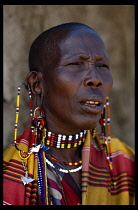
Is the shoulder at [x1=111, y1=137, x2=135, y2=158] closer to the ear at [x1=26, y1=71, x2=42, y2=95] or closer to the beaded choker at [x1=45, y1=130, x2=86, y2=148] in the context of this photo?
the beaded choker at [x1=45, y1=130, x2=86, y2=148]

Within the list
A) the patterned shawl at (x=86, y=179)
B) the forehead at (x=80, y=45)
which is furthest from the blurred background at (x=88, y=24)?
the forehead at (x=80, y=45)

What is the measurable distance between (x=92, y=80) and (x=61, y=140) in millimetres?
559

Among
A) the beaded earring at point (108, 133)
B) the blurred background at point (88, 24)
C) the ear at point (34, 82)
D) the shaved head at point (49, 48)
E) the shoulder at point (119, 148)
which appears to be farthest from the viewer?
the blurred background at point (88, 24)

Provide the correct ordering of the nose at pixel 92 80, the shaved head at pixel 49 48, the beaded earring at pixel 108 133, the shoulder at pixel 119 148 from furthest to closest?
the shoulder at pixel 119 148 → the beaded earring at pixel 108 133 → the shaved head at pixel 49 48 → the nose at pixel 92 80

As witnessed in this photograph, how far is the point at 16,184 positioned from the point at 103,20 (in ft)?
8.25

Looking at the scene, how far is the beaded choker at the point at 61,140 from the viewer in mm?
2631

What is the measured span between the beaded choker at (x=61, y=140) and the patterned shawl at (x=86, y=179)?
13 centimetres

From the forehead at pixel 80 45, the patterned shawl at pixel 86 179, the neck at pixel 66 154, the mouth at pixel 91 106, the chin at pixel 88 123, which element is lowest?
the patterned shawl at pixel 86 179

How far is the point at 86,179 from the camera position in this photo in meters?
2.67

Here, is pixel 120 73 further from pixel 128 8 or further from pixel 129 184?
pixel 129 184

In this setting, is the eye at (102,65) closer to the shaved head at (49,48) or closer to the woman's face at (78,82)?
the woman's face at (78,82)

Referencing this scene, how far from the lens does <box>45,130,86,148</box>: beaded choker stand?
2631 millimetres

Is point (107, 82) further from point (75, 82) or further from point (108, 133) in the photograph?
point (108, 133)

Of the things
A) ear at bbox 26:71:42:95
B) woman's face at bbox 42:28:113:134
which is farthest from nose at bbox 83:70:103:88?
ear at bbox 26:71:42:95
